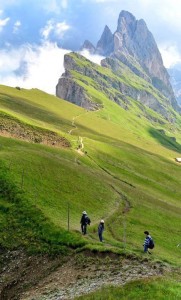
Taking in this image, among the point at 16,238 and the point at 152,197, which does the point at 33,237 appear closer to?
the point at 16,238

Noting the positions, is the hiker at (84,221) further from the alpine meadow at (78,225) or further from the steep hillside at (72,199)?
Result: the steep hillside at (72,199)

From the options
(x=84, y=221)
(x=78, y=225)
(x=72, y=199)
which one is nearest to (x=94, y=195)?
(x=72, y=199)

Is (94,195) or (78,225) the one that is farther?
(94,195)

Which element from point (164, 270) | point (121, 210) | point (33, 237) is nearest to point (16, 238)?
point (33, 237)

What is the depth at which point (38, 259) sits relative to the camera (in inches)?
1860

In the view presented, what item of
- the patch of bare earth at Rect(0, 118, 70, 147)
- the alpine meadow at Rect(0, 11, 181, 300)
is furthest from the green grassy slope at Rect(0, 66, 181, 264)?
the patch of bare earth at Rect(0, 118, 70, 147)

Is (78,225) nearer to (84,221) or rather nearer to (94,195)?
(84,221)

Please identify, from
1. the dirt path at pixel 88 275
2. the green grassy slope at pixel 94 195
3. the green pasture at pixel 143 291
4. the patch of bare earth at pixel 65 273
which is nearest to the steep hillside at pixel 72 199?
the green grassy slope at pixel 94 195

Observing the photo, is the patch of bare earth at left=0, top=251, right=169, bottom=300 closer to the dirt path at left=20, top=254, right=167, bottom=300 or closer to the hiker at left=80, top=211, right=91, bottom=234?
the dirt path at left=20, top=254, right=167, bottom=300

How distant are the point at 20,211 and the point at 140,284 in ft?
88.3

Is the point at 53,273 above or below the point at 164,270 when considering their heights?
below

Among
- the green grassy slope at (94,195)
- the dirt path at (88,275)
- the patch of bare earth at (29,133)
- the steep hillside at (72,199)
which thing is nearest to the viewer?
the dirt path at (88,275)

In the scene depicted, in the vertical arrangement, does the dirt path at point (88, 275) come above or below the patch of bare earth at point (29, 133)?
below

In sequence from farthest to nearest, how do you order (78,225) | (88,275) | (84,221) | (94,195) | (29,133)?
(29,133)
(94,195)
(78,225)
(84,221)
(88,275)
